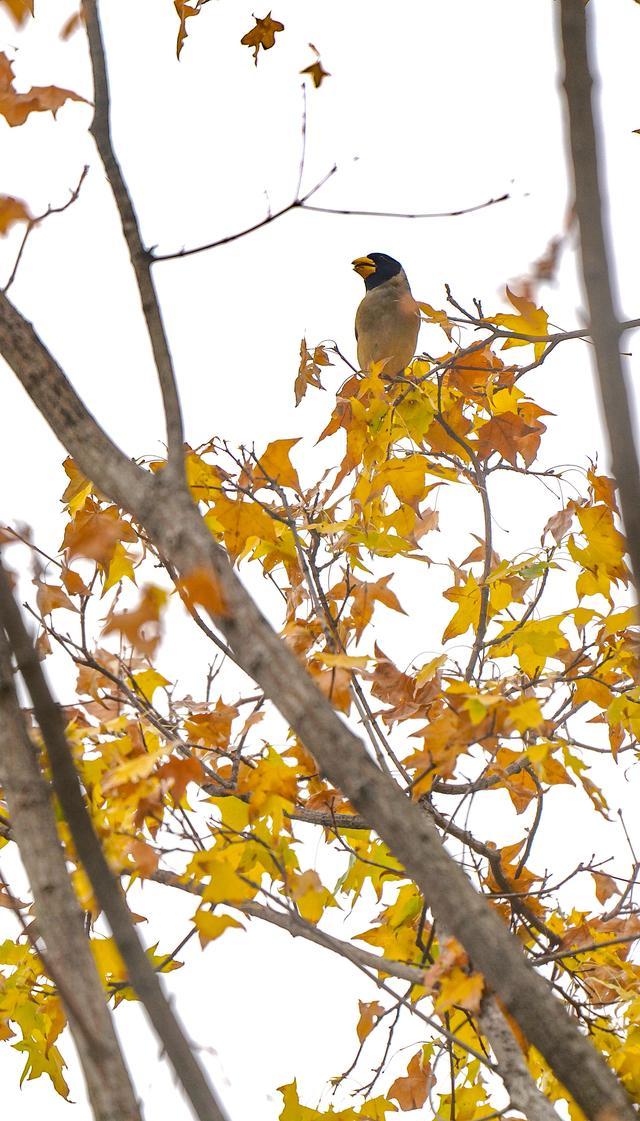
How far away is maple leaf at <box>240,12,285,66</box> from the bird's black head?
354cm

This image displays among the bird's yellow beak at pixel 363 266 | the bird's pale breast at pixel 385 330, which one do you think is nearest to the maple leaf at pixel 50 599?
the bird's pale breast at pixel 385 330

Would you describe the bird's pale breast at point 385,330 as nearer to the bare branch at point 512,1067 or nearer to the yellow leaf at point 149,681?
the yellow leaf at point 149,681

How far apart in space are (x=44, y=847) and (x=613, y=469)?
81cm

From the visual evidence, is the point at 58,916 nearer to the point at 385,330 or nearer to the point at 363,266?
Result: the point at 385,330

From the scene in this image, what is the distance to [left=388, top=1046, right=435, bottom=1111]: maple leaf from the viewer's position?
2.43m

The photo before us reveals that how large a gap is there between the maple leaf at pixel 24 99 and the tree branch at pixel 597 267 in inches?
32.4

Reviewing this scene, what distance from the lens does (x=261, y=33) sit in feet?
7.89

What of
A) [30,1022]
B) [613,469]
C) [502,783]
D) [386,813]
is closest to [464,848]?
[502,783]

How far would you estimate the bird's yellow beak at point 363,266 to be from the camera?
5961 mm

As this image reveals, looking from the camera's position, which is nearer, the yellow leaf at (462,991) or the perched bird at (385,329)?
the yellow leaf at (462,991)

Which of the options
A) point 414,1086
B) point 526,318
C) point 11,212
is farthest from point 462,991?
point 11,212

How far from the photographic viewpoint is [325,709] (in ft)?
4.19

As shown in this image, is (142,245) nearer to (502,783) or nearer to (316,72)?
(316,72)

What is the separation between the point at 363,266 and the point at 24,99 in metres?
4.40
